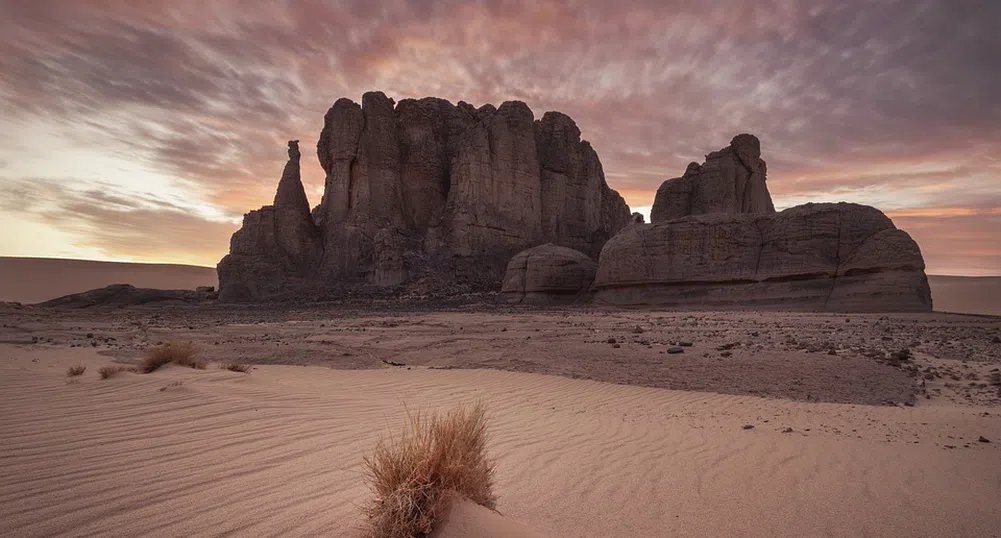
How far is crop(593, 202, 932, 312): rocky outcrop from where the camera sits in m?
22.4

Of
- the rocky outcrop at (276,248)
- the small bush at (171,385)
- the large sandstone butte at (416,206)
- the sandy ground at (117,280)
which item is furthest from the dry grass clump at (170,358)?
the sandy ground at (117,280)

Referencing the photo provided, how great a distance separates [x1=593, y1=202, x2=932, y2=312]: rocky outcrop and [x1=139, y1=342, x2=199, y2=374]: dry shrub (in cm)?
2453

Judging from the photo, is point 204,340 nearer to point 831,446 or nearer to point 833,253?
point 831,446

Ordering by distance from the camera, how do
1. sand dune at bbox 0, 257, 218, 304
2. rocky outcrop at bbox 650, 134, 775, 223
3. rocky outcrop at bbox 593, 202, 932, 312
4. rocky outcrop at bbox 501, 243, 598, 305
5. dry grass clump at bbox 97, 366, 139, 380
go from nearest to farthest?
dry grass clump at bbox 97, 366, 139, 380 < rocky outcrop at bbox 593, 202, 932, 312 < rocky outcrop at bbox 501, 243, 598, 305 < rocky outcrop at bbox 650, 134, 775, 223 < sand dune at bbox 0, 257, 218, 304

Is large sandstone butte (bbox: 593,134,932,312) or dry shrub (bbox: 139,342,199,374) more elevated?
large sandstone butte (bbox: 593,134,932,312)

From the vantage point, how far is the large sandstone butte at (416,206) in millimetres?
45406

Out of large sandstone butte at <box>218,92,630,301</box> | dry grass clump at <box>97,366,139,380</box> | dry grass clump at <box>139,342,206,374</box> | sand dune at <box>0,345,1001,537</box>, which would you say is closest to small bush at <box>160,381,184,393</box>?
sand dune at <box>0,345,1001,537</box>

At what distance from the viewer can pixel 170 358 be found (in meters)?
7.85

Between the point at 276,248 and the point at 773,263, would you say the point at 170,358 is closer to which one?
the point at 773,263

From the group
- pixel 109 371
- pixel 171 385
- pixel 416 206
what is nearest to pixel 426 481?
pixel 171 385

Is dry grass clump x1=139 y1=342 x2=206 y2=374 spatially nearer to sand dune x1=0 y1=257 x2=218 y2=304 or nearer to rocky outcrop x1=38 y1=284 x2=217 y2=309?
rocky outcrop x1=38 y1=284 x2=217 y2=309

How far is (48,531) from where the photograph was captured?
246 cm

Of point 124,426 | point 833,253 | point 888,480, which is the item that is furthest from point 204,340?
point 833,253

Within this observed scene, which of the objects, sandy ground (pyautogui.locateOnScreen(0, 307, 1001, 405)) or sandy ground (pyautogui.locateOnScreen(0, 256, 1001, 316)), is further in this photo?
sandy ground (pyautogui.locateOnScreen(0, 256, 1001, 316))
